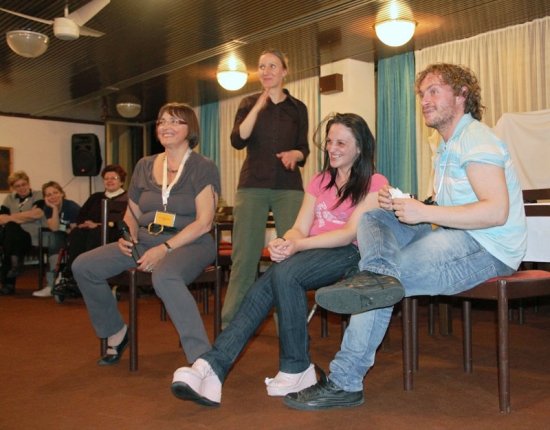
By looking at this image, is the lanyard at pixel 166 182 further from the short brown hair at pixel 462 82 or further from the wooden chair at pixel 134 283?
the short brown hair at pixel 462 82

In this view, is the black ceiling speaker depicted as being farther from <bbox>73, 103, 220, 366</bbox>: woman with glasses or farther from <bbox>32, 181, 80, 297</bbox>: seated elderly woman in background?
<bbox>73, 103, 220, 366</bbox>: woman with glasses

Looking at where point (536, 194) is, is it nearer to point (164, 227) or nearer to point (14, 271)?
point (164, 227)

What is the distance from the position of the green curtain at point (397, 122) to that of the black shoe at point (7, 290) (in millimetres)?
4145

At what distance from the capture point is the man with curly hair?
189 centimetres

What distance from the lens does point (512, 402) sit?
2084mm

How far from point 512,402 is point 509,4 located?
4.17 metres

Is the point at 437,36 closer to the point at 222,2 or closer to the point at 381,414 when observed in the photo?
the point at 222,2

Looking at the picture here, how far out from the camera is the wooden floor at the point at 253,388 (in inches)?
75.7

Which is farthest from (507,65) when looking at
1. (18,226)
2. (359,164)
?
(18,226)

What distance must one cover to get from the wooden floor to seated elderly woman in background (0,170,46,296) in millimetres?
2484

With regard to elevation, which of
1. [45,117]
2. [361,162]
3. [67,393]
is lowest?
[67,393]

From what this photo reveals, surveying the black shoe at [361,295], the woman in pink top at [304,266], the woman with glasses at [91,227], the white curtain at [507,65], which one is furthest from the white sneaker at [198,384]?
the white curtain at [507,65]

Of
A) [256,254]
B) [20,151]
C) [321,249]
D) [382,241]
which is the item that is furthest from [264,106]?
[20,151]

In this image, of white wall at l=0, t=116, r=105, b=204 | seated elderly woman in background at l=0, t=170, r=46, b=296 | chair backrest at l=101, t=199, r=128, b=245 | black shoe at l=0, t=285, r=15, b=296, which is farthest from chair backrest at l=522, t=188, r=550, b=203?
white wall at l=0, t=116, r=105, b=204
